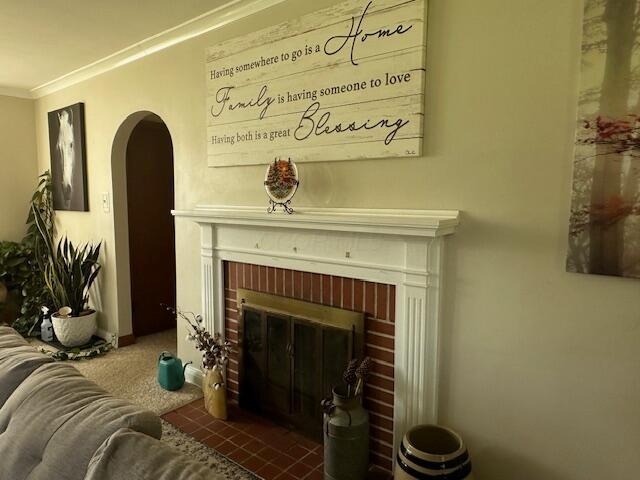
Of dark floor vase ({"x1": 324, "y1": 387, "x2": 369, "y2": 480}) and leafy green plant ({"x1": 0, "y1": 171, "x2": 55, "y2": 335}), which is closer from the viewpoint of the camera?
dark floor vase ({"x1": 324, "y1": 387, "x2": 369, "y2": 480})

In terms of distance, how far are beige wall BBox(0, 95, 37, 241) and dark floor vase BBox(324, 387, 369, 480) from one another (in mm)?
4209

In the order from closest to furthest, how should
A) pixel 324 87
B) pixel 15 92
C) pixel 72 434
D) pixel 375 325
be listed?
pixel 72 434 → pixel 375 325 → pixel 324 87 → pixel 15 92

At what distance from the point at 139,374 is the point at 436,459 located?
2.41 meters

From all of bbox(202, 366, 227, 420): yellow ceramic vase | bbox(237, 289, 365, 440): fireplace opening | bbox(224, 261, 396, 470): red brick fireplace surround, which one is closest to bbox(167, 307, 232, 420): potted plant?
bbox(202, 366, 227, 420): yellow ceramic vase

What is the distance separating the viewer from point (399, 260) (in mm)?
1883

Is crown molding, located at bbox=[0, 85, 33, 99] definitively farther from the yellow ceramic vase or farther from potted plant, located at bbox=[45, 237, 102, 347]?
the yellow ceramic vase

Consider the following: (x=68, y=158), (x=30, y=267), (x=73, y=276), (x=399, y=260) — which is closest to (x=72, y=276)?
(x=73, y=276)

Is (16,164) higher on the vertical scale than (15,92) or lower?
lower

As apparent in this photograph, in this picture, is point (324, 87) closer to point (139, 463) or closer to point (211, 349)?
point (211, 349)

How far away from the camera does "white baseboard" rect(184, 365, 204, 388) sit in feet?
9.64

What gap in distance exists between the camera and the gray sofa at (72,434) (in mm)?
1026

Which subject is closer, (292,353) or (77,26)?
(292,353)

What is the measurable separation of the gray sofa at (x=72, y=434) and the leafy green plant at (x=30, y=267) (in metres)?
2.96

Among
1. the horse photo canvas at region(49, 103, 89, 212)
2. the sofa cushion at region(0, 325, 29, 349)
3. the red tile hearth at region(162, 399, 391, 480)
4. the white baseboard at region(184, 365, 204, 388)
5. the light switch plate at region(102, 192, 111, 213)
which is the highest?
the horse photo canvas at region(49, 103, 89, 212)
